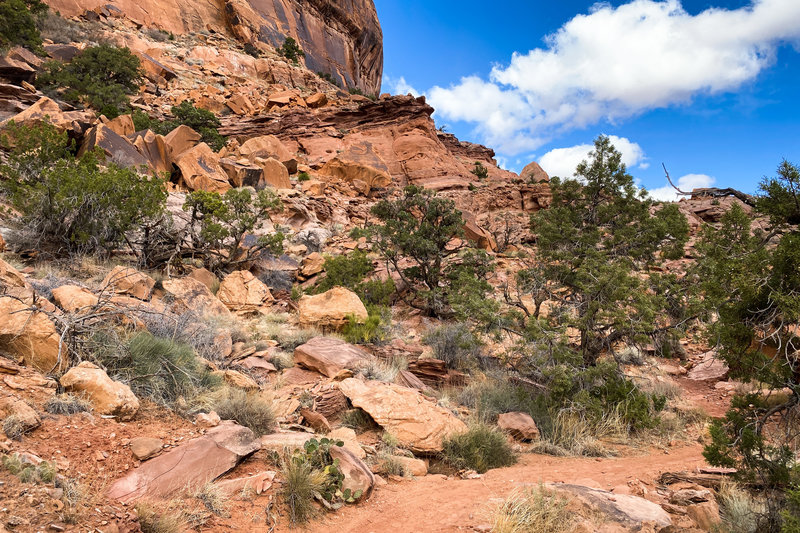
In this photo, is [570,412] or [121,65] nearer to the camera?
[570,412]

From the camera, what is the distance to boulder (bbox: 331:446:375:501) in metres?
3.92

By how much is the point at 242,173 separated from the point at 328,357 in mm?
15465

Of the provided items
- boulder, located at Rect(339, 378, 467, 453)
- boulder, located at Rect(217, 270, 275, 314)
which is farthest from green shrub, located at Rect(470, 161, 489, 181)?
boulder, located at Rect(339, 378, 467, 453)

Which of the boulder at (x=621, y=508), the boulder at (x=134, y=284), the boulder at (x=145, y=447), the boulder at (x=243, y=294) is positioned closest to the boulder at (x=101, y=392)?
the boulder at (x=145, y=447)

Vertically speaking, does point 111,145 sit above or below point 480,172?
below

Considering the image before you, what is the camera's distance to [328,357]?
293 inches

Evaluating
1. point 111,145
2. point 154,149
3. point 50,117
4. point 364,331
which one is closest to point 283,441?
point 364,331

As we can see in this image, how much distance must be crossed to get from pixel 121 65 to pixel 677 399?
32.7 meters

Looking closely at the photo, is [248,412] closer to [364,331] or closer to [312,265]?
[364,331]

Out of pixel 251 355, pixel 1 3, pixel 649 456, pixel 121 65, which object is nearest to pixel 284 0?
pixel 121 65

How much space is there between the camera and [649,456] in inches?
226

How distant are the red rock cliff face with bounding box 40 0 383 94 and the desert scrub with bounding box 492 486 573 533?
159 feet

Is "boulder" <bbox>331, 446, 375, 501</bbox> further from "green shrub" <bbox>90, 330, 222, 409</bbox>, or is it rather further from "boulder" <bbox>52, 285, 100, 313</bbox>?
"boulder" <bbox>52, 285, 100, 313</bbox>

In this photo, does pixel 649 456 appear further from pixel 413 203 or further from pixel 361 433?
pixel 413 203
